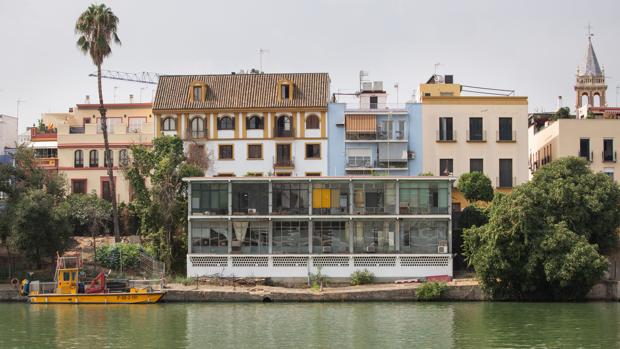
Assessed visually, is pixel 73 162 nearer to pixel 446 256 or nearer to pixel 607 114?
pixel 446 256

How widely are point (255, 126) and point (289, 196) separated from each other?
1394cm

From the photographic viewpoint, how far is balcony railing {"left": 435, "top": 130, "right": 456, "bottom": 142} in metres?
82.5

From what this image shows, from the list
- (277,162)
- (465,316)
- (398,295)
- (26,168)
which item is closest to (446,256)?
(398,295)

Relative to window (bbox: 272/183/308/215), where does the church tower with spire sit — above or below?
above

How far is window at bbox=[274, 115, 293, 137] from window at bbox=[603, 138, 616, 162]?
23.6m

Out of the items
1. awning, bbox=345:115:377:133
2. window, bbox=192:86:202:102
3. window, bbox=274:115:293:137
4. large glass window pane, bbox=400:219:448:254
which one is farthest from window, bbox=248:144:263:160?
large glass window pane, bbox=400:219:448:254

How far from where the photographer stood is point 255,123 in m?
84.1

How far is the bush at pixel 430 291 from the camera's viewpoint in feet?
212

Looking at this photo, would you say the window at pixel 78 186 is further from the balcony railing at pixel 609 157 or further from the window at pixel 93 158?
the balcony railing at pixel 609 157

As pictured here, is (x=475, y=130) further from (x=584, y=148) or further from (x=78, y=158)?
(x=78, y=158)

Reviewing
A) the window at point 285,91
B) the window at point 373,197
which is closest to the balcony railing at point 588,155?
the window at point 373,197

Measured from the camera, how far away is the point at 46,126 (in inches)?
4195

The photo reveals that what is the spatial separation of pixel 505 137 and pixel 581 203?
57.2 ft

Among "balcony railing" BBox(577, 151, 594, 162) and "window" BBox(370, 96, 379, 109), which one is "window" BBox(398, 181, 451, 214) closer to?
"window" BBox(370, 96, 379, 109)
